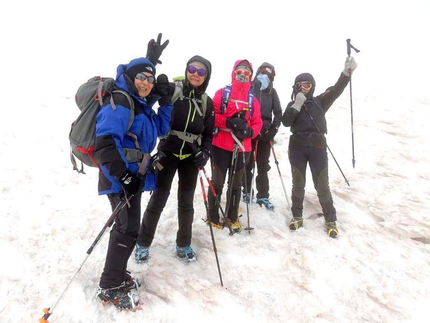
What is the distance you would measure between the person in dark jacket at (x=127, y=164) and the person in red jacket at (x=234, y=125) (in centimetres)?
204

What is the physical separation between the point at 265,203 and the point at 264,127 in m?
1.96

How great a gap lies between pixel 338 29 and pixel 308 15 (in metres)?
4.84

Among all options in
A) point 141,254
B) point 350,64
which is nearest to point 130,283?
point 141,254

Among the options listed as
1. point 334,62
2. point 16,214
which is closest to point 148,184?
point 16,214

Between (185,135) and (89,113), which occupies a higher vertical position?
(89,113)

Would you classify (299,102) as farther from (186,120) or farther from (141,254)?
(141,254)

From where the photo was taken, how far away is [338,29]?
2948cm

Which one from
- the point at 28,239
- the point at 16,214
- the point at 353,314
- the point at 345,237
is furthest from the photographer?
the point at 345,237

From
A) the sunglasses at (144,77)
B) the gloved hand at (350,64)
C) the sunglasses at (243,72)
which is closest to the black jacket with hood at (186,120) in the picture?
the sunglasses at (144,77)

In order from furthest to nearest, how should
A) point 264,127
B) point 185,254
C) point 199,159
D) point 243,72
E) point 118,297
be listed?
point 264,127
point 243,72
point 185,254
point 199,159
point 118,297

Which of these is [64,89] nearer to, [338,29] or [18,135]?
[18,135]

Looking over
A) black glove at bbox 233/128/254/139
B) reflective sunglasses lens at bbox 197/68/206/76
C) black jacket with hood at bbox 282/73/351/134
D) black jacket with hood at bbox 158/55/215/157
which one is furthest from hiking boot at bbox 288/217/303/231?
reflective sunglasses lens at bbox 197/68/206/76

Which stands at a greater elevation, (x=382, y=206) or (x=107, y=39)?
(x=107, y=39)

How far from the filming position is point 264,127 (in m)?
7.32
